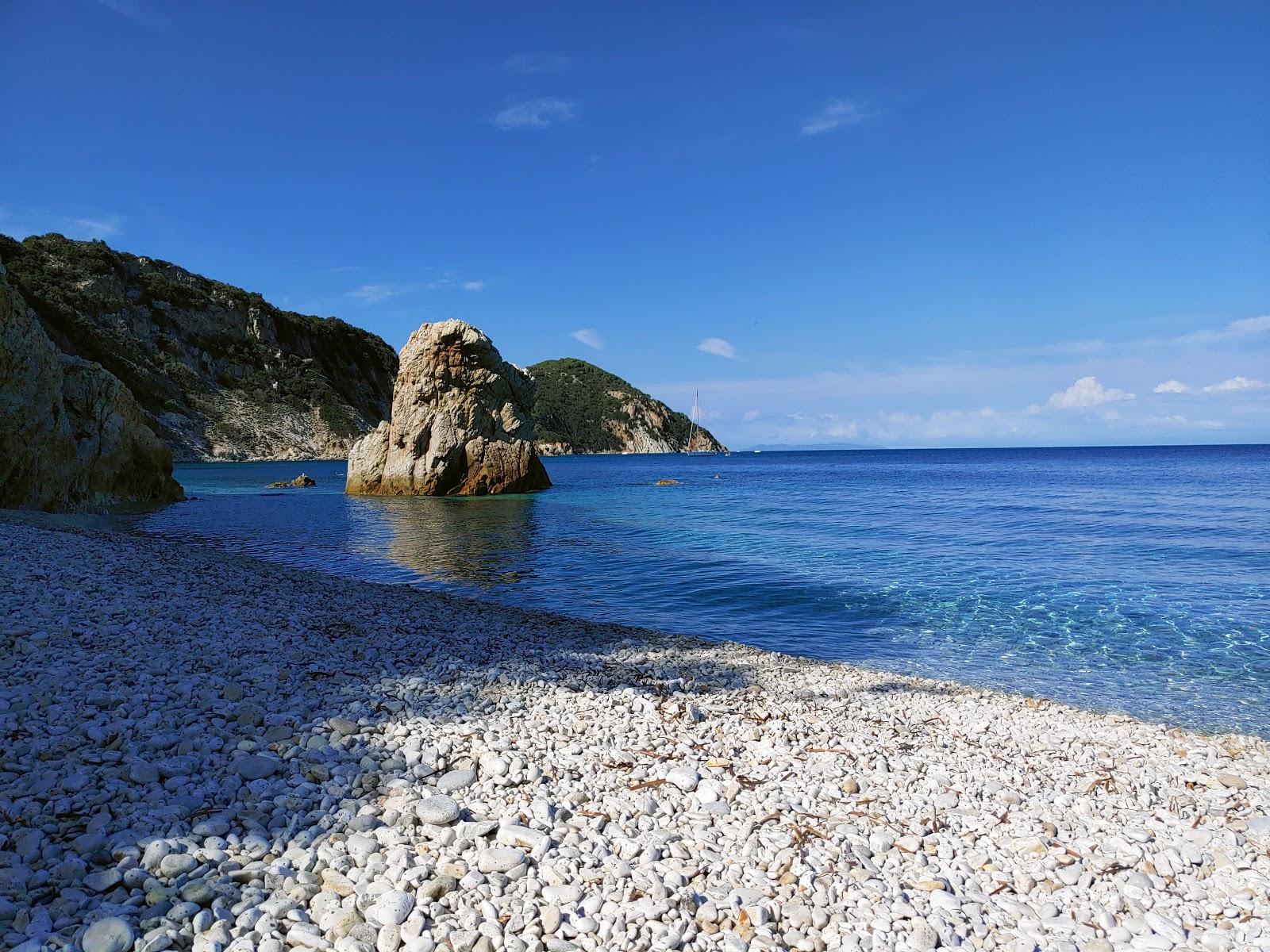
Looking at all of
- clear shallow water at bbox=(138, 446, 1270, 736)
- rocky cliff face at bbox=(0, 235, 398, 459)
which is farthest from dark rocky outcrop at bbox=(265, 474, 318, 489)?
rocky cliff face at bbox=(0, 235, 398, 459)

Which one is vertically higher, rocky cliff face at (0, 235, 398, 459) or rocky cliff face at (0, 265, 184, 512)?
rocky cliff face at (0, 235, 398, 459)

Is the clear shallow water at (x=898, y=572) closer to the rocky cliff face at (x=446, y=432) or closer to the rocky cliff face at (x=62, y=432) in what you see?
the rocky cliff face at (x=62, y=432)

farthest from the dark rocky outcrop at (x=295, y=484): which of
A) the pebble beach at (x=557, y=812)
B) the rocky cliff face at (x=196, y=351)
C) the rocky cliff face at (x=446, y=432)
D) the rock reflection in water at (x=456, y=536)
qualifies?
the pebble beach at (x=557, y=812)

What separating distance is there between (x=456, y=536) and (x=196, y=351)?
10928cm

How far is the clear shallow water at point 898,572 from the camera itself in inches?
453

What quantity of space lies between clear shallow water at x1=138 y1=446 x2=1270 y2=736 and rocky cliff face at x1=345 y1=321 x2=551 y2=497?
18.0ft

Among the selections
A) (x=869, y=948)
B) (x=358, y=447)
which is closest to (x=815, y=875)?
(x=869, y=948)

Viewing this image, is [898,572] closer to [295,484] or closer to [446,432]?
[446,432]

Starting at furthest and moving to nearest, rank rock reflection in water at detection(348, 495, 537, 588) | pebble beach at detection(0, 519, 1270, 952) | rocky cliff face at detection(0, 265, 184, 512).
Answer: rocky cliff face at detection(0, 265, 184, 512)
rock reflection in water at detection(348, 495, 537, 588)
pebble beach at detection(0, 519, 1270, 952)

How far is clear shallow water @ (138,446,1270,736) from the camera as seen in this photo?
11.5 meters

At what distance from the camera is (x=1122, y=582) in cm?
1734

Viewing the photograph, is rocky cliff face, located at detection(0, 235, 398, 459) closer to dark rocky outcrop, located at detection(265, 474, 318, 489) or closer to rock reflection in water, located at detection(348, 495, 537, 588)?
dark rocky outcrop, located at detection(265, 474, 318, 489)

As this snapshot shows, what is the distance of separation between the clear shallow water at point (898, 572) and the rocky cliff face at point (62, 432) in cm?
293

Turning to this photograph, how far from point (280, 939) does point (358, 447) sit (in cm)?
4809
